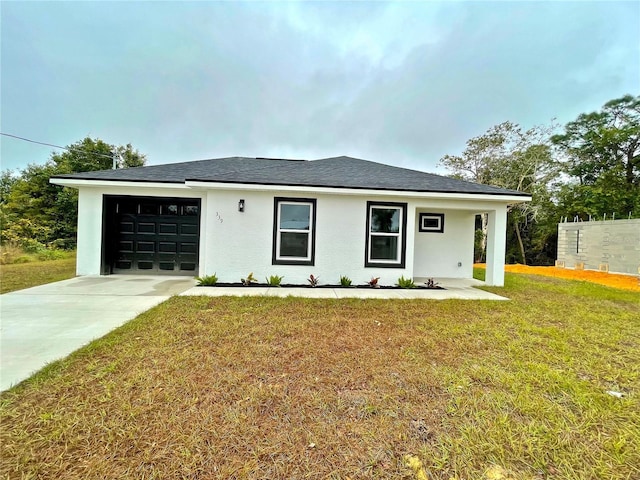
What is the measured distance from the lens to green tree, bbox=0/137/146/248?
15797 millimetres

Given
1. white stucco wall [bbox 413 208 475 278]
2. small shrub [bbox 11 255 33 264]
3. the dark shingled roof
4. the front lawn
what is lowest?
the front lawn

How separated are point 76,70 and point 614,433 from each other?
818 inches

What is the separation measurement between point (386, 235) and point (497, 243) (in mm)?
3430

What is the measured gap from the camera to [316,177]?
8250 mm

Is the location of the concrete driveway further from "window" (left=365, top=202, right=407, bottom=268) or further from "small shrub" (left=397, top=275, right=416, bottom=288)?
A: "small shrub" (left=397, top=275, right=416, bottom=288)

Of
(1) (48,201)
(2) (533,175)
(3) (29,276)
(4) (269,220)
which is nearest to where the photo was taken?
(4) (269,220)

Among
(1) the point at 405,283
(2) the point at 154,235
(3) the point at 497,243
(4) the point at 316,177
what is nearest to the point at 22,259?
(2) the point at 154,235

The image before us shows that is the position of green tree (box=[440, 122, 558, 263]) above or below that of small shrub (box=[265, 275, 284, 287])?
above

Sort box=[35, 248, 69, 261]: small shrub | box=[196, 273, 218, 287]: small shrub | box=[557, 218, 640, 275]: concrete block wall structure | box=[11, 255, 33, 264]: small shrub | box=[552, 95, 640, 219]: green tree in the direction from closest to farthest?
box=[196, 273, 218, 287]: small shrub < box=[557, 218, 640, 275]: concrete block wall structure < box=[11, 255, 33, 264]: small shrub < box=[35, 248, 69, 261]: small shrub < box=[552, 95, 640, 219]: green tree

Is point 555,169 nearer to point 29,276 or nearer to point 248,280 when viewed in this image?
point 248,280

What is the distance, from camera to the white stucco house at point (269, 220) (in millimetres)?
7754

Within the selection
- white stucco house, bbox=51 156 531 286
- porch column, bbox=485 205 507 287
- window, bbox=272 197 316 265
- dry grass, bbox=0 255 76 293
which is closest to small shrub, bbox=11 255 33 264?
dry grass, bbox=0 255 76 293

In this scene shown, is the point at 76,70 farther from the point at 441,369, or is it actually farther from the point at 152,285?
the point at 441,369

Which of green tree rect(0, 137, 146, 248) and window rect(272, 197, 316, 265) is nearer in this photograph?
window rect(272, 197, 316, 265)
